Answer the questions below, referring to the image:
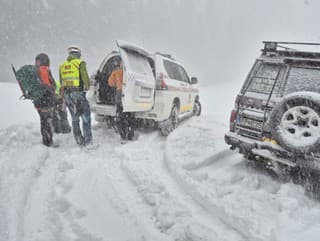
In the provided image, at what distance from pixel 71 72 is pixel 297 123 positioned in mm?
3925

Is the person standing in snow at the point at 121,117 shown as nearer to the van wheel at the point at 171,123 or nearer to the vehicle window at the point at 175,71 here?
the van wheel at the point at 171,123

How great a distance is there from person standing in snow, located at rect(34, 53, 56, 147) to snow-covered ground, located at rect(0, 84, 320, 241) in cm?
25

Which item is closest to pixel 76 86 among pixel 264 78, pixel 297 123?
pixel 264 78

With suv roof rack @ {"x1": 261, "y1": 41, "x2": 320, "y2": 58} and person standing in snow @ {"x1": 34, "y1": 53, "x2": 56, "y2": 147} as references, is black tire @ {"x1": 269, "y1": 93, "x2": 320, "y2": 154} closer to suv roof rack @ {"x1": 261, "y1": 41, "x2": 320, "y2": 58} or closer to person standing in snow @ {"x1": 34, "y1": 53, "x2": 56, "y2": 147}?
suv roof rack @ {"x1": 261, "y1": 41, "x2": 320, "y2": 58}

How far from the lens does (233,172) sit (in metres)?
3.92

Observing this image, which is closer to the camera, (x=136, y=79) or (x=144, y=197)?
(x=144, y=197)

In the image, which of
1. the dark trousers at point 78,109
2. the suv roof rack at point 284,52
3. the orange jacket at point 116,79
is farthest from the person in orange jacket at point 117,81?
the suv roof rack at point 284,52

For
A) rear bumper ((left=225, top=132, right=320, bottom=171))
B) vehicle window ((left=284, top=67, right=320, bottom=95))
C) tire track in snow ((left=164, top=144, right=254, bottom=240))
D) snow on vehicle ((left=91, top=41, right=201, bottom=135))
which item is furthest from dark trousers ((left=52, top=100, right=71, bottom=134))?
vehicle window ((left=284, top=67, right=320, bottom=95))

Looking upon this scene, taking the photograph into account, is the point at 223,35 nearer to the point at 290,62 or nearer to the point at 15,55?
the point at 15,55

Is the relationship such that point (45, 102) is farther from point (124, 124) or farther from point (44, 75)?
point (124, 124)

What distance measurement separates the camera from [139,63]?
5555 mm

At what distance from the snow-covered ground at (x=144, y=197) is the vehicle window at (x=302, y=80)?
4.58 feet

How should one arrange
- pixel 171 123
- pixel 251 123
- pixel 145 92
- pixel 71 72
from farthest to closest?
pixel 171 123
pixel 145 92
pixel 71 72
pixel 251 123

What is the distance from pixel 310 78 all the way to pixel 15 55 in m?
39.5
